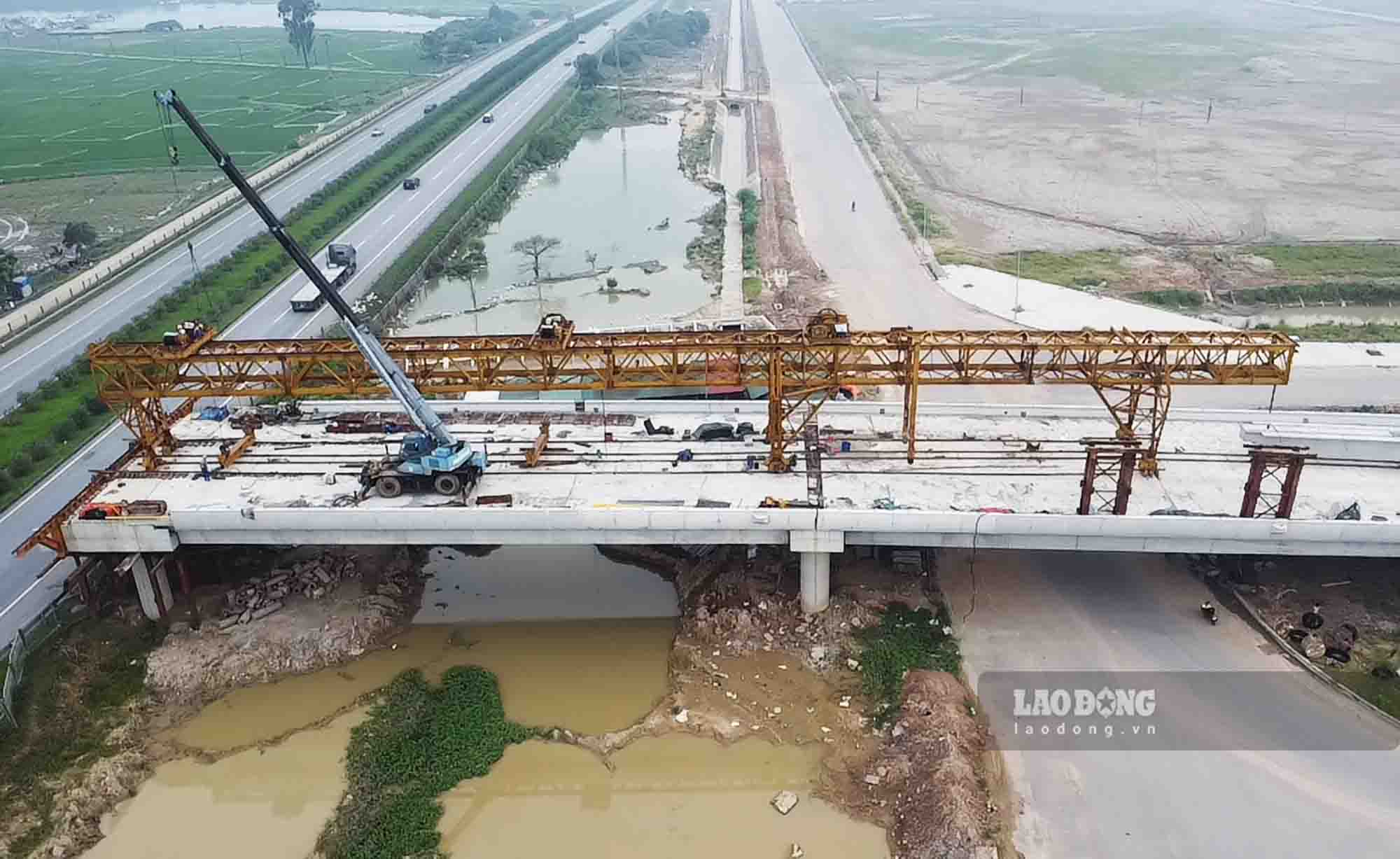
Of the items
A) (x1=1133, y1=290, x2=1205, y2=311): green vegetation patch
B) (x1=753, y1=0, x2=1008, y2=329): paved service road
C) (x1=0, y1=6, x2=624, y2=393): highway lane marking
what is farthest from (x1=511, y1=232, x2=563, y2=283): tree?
(x1=1133, y1=290, x2=1205, y2=311): green vegetation patch

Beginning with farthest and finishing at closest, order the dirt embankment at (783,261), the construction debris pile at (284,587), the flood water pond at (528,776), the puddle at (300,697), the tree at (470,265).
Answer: the tree at (470,265) → the dirt embankment at (783,261) → the construction debris pile at (284,587) → the puddle at (300,697) → the flood water pond at (528,776)

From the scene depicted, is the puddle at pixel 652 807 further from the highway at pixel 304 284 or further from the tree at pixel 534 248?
the tree at pixel 534 248

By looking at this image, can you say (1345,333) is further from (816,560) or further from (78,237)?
(78,237)

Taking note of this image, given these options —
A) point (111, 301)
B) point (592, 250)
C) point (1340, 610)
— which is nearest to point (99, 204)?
point (111, 301)

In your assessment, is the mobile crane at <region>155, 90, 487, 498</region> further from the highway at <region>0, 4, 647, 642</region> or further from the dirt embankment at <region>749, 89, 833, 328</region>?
the dirt embankment at <region>749, 89, 833, 328</region>

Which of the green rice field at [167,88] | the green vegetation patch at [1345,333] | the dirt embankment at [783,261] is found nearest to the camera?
the green vegetation patch at [1345,333]

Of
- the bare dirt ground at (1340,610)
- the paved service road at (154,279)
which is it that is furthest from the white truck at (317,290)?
the bare dirt ground at (1340,610)

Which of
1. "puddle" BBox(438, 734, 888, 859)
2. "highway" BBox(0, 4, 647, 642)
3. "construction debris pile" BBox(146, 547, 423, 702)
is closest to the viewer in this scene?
"puddle" BBox(438, 734, 888, 859)
